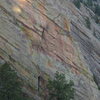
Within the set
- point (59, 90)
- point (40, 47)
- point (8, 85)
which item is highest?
point (59, 90)

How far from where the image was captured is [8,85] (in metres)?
31.5

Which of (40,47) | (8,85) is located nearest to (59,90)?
(8,85)

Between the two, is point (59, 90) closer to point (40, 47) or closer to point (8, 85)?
point (8, 85)

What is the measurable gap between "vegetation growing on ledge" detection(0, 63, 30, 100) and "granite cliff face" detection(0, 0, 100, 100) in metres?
3.75

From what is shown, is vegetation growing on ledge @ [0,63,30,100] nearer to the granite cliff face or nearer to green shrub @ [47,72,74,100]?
the granite cliff face

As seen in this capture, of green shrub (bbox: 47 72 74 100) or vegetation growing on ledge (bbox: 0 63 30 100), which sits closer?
vegetation growing on ledge (bbox: 0 63 30 100)

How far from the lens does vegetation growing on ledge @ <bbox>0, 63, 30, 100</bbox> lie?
31502 mm

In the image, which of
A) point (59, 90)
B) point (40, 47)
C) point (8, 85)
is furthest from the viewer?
point (40, 47)

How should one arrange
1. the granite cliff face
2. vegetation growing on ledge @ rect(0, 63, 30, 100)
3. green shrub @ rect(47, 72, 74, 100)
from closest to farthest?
vegetation growing on ledge @ rect(0, 63, 30, 100)
green shrub @ rect(47, 72, 74, 100)
the granite cliff face

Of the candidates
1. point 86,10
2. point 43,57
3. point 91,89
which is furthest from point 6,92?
point 86,10

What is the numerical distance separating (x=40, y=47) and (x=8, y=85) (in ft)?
37.6

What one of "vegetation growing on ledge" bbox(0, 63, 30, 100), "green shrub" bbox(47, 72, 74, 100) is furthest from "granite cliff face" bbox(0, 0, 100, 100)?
"vegetation growing on ledge" bbox(0, 63, 30, 100)

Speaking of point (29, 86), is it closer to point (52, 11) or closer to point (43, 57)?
point (43, 57)

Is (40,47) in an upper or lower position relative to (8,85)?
upper
